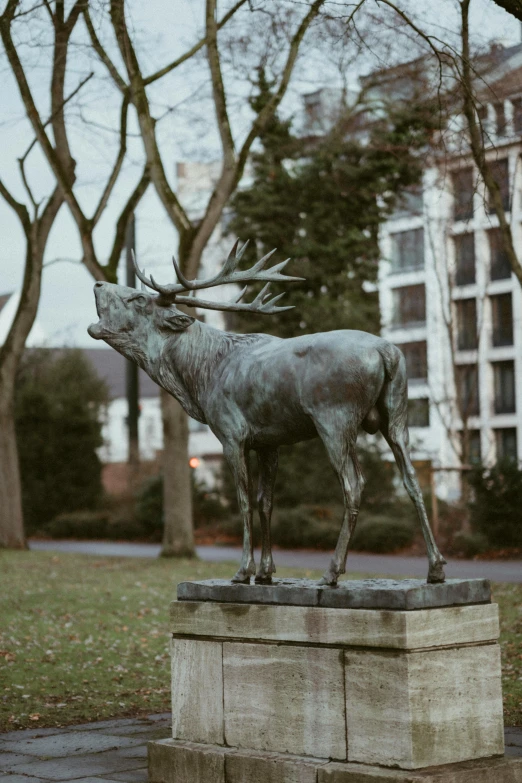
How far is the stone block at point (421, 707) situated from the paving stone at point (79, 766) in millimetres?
1905

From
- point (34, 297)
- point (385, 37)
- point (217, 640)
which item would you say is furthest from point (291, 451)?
point (217, 640)

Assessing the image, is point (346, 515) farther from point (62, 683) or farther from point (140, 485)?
point (140, 485)

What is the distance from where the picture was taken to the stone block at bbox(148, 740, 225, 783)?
21.4 ft

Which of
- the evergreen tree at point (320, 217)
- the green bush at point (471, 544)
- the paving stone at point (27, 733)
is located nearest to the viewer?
the paving stone at point (27, 733)

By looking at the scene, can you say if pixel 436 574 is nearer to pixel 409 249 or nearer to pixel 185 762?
pixel 185 762

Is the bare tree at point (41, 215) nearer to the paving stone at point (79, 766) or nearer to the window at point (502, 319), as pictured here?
the paving stone at point (79, 766)

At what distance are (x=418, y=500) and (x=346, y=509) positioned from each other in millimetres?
396

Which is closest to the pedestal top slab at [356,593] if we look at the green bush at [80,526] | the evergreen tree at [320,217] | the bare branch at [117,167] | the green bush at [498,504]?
the bare branch at [117,167]

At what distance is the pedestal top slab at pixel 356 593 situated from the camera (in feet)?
19.5

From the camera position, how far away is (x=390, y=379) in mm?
6461

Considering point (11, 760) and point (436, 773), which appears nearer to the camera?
point (436, 773)

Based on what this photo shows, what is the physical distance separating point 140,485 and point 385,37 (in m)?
21.5

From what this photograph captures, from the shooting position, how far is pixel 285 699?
6.31m

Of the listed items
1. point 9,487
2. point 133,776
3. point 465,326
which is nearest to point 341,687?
point 133,776
